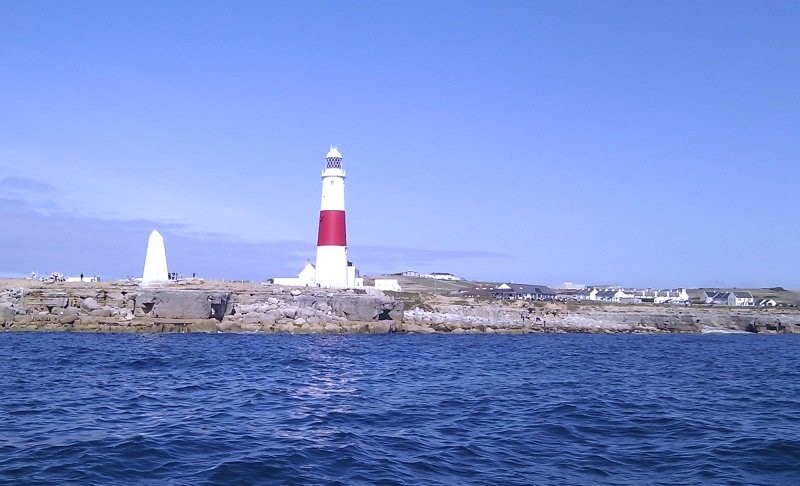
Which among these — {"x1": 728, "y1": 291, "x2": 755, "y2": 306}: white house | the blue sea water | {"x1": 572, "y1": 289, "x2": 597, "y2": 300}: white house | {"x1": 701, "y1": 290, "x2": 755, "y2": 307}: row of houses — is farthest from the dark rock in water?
{"x1": 728, "y1": 291, "x2": 755, "y2": 306}: white house

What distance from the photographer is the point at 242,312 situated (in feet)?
129

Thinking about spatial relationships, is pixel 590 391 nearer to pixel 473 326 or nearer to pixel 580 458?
pixel 580 458

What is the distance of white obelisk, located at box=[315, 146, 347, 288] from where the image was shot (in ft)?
153

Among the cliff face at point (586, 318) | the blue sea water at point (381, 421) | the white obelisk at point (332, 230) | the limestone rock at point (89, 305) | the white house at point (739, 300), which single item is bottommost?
the blue sea water at point (381, 421)

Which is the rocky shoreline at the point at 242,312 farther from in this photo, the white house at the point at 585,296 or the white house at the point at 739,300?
the white house at the point at 739,300

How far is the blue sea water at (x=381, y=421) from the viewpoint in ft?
30.6

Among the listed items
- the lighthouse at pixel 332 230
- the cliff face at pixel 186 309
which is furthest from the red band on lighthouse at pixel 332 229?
the cliff face at pixel 186 309

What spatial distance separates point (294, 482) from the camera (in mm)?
8664

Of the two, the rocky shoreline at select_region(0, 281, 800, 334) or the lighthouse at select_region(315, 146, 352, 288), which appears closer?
the rocky shoreline at select_region(0, 281, 800, 334)

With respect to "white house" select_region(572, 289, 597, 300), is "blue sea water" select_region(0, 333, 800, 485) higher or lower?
lower

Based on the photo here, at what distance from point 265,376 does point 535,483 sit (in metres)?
11.0

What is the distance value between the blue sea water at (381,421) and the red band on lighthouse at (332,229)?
2283cm

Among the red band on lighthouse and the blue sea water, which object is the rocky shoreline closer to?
the red band on lighthouse

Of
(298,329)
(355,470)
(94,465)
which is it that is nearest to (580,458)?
(355,470)
